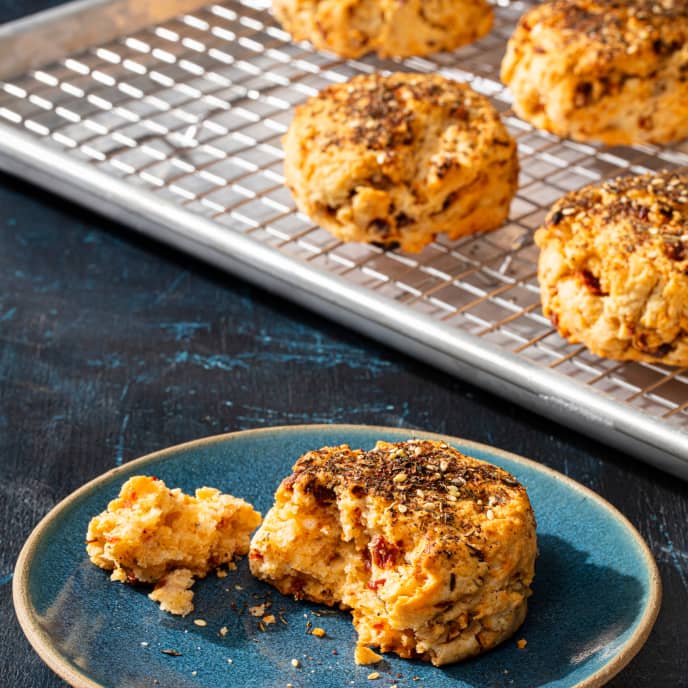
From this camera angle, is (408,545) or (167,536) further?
(167,536)

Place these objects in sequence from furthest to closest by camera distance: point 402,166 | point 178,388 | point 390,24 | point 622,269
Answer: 1. point 390,24
2. point 402,166
3. point 178,388
4. point 622,269

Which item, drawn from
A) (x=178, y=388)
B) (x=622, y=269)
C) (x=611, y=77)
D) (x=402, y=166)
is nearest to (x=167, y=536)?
(x=178, y=388)

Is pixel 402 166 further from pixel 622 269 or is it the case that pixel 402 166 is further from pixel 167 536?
pixel 167 536

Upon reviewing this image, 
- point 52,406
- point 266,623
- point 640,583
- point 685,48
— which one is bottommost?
point 52,406

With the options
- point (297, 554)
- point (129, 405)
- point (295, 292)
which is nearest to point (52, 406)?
point (129, 405)

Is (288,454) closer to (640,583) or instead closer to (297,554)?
(297,554)

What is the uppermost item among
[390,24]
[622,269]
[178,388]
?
[622,269]

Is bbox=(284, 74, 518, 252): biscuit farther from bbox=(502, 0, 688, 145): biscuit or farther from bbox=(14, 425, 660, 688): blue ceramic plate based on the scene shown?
bbox=(14, 425, 660, 688): blue ceramic plate
